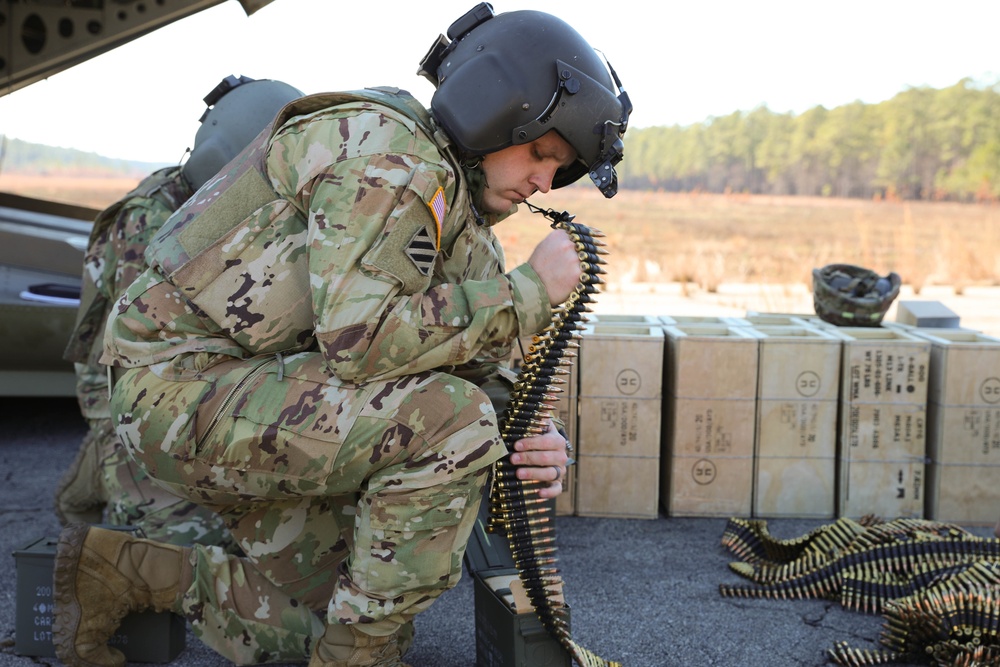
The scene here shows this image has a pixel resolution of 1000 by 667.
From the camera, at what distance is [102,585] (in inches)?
109

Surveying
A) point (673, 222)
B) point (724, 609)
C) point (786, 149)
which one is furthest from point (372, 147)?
point (786, 149)

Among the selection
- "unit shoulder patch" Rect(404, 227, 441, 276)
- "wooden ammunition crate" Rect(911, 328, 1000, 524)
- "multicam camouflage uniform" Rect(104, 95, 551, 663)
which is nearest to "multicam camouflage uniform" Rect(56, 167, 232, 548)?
"multicam camouflage uniform" Rect(104, 95, 551, 663)

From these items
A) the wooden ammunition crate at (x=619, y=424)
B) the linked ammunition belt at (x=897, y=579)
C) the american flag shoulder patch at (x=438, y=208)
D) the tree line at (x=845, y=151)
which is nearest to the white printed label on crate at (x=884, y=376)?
the linked ammunition belt at (x=897, y=579)

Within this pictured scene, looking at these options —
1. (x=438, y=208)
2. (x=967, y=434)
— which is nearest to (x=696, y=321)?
(x=967, y=434)

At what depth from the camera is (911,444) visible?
4.43 m

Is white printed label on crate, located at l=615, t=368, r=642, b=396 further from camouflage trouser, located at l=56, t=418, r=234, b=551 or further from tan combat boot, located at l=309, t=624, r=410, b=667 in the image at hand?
tan combat boot, located at l=309, t=624, r=410, b=667

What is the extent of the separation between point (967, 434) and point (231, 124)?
11.1ft

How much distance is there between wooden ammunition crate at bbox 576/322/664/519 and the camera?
445 cm

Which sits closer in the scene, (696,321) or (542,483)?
(542,483)

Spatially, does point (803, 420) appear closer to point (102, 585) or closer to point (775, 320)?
point (775, 320)

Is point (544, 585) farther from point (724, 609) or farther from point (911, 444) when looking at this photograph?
point (911, 444)

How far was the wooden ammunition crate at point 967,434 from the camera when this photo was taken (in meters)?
4.38

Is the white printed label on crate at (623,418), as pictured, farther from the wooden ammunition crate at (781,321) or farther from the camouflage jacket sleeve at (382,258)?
the camouflage jacket sleeve at (382,258)

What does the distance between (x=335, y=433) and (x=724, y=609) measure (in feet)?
5.51
